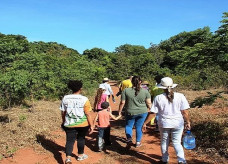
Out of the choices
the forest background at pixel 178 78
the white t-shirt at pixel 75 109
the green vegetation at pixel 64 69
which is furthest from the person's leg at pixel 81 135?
the green vegetation at pixel 64 69

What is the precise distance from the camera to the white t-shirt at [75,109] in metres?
4.47

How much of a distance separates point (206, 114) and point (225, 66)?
9.97 feet

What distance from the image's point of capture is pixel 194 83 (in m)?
19.4

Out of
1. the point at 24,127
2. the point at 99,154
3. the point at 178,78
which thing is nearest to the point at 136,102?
the point at 99,154

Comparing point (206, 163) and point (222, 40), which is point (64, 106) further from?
point (222, 40)

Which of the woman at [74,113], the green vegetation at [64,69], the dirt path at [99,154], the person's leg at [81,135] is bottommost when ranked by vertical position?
the dirt path at [99,154]

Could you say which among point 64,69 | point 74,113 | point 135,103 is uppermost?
point 64,69

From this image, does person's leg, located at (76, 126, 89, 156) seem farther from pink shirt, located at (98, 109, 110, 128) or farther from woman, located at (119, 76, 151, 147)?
woman, located at (119, 76, 151, 147)

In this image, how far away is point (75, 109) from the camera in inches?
176

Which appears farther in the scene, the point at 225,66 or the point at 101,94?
the point at 101,94

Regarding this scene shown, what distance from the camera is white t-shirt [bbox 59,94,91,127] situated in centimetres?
447

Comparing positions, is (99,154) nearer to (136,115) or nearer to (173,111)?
(136,115)

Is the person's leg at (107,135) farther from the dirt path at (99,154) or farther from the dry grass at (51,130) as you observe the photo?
the dry grass at (51,130)

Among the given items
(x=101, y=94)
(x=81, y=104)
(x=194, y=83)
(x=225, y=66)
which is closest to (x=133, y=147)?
(x=101, y=94)
